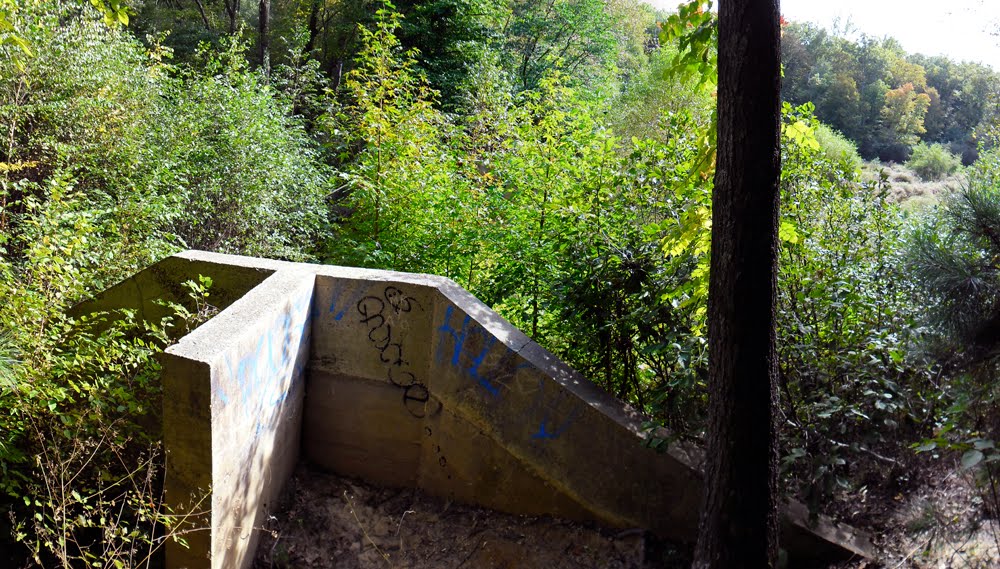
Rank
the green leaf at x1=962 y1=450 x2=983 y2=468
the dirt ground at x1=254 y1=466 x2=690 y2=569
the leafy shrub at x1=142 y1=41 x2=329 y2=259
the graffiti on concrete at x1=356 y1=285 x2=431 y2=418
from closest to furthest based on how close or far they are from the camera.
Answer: the green leaf at x1=962 y1=450 x2=983 y2=468
the dirt ground at x1=254 y1=466 x2=690 y2=569
the graffiti on concrete at x1=356 y1=285 x2=431 y2=418
the leafy shrub at x1=142 y1=41 x2=329 y2=259

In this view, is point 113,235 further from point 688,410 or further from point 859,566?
point 859,566

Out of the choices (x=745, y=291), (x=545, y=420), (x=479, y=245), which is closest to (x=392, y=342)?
(x=545, y=420)

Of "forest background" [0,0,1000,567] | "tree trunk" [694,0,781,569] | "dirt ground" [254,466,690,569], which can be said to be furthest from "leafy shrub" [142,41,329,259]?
"tree trunk" [694,0,781,569]

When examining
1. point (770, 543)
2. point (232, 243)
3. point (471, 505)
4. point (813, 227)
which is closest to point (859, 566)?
point (770, 543)

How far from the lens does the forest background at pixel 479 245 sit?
3502mm

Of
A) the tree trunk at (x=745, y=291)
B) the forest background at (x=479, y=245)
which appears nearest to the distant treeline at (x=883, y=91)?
the forest background at (x=479, y=245)

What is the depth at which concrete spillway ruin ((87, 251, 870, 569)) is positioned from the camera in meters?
3.63

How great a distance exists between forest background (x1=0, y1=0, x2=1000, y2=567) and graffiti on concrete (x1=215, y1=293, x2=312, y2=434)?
0.58 m

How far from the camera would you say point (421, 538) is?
14.7 ft

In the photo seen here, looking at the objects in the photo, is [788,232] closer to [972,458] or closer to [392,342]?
[972,458]

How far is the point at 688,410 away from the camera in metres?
4.04

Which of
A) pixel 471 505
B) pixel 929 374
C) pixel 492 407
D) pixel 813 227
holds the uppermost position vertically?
pixel 813 227

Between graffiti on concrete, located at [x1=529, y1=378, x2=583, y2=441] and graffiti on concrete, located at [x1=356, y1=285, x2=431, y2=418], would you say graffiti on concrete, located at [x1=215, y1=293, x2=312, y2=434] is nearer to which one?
graffiti on concrete, located at [x1=356, y1=285, x2=431, y2=418]

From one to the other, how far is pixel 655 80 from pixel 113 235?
66.0ft
